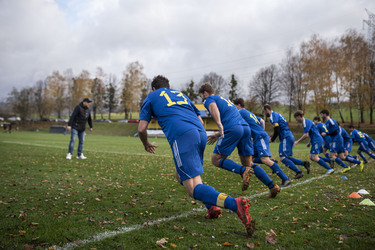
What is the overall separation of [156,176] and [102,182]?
59.5 inches

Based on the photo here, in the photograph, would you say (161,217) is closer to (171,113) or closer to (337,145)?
(171,113)

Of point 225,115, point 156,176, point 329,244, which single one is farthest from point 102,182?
point 329,244

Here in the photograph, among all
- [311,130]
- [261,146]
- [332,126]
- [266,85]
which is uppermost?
[266,85]

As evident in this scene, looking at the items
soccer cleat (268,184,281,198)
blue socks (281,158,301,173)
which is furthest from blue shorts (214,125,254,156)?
blue socks (281,158,301,173)

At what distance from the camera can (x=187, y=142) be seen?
308cm

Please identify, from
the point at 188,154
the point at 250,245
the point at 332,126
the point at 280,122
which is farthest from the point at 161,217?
the point at 332,126

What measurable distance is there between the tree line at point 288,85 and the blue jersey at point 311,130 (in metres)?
29.6

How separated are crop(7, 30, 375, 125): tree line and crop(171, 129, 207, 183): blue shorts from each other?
3621cm

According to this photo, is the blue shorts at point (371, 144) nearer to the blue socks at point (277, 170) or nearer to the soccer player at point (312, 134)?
the soccer player at point (312, 134)

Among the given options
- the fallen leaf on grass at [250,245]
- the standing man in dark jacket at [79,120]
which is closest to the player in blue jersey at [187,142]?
the fallen leaf on grass at [250,245]

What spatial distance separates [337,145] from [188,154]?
8251 millimetres

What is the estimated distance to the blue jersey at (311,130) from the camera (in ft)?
27.1

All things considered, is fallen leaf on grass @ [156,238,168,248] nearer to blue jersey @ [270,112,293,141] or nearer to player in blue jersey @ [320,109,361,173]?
blue jersey @ [270,112,293,141]

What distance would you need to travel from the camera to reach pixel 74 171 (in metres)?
7.57
